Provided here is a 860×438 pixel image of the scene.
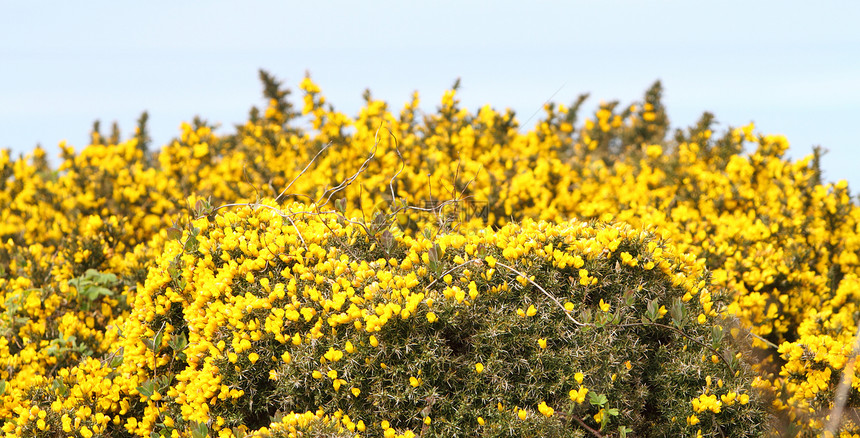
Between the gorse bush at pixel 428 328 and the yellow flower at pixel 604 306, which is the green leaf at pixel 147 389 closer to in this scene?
the gorse bush at pixel 428 328

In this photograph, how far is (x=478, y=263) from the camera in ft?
10.3

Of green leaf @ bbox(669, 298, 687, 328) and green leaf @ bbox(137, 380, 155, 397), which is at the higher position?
green leaf @ bbox(669, 298, 687, 328)

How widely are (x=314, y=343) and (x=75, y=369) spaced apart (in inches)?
65.5

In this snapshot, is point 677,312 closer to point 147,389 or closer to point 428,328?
point 428,328

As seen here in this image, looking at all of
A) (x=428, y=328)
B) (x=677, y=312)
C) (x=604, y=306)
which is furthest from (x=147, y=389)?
(x=677, y=312)

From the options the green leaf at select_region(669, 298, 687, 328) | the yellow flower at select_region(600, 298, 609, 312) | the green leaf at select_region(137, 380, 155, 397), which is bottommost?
the green leaf at select_region(137, 380, 155, 397)

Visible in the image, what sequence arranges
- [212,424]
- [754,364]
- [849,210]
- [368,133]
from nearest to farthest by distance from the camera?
[212,424] < [754,364] < [849,210] < [368,133]

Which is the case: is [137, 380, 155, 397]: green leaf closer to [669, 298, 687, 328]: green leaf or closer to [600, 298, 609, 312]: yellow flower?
[600, 298, 609, 312]: yellow flower

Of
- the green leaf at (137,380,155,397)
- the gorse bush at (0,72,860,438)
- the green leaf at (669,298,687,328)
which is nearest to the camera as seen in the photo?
the gorse bush at (0,72,860,438)

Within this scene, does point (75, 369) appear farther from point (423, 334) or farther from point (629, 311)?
point (629, 311)

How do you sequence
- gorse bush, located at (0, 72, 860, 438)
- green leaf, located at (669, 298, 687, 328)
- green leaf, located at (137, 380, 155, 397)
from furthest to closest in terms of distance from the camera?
green leaf, located at (137, 380, 155, 397) → green leaf, located at (669, 298, 687, 328) → gorse bush, located at (0, 72, 860, 438)

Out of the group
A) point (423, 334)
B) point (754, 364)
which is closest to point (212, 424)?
point (423, 334)

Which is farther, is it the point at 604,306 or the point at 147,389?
the point at 147,389

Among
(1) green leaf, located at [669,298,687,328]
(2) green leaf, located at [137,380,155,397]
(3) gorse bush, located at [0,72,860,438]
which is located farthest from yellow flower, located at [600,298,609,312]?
(2) green leaf, located at [137,380,155,397]
